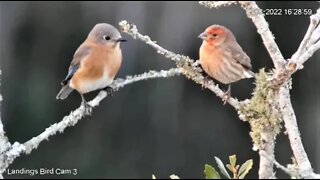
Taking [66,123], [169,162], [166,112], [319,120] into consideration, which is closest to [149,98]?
[166,112]

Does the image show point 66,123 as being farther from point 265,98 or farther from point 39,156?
point 39,156

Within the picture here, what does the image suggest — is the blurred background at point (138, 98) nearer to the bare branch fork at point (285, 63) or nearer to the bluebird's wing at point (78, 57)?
the bluebird's wing at point (78, 57)

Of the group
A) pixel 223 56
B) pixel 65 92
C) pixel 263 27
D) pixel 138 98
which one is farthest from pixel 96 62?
pixel 138 98

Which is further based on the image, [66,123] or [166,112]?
[166,112]

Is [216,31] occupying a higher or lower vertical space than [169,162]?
lower

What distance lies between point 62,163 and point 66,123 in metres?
3.77

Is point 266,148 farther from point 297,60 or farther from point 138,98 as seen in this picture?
point 138,98

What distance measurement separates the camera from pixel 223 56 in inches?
76.2

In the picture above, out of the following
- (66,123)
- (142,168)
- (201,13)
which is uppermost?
(201,13)

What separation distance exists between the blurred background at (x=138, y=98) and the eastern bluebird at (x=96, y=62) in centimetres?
295

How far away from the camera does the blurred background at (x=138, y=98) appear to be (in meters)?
5.05

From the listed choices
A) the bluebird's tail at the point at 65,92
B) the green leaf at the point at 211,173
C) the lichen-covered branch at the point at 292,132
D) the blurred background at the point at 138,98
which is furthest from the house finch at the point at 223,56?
the blurred background at the point at 138,98

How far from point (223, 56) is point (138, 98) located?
3.40 m

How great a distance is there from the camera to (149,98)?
208 inches
